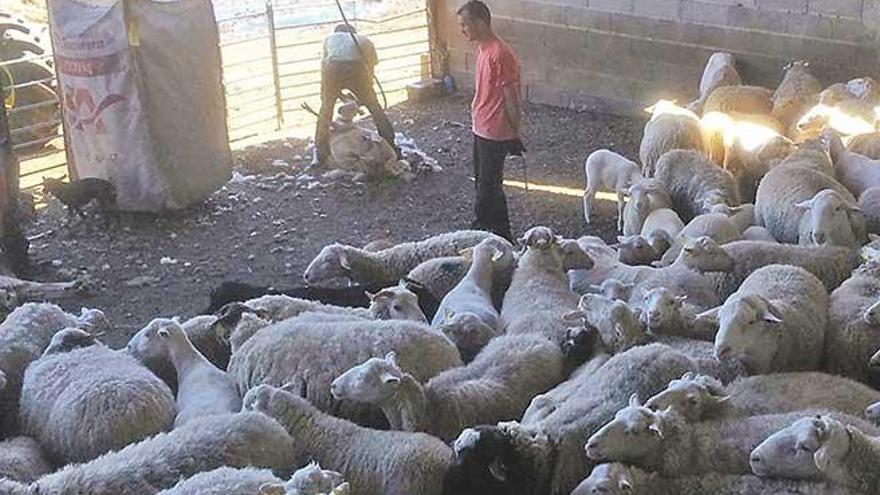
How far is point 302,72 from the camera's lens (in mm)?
13453

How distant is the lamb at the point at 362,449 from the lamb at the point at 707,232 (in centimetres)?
315

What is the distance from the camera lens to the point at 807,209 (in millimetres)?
7383

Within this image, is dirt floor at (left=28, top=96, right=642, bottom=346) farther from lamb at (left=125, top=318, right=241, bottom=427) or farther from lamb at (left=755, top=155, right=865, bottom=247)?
lamb at (left=125, top=318, right=241, bottom=427)

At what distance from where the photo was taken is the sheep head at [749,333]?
5145mm

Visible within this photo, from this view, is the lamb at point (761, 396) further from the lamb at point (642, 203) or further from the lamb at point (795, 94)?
the lamb at point (795, 94)

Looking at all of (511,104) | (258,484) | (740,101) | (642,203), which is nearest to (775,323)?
(258,484)

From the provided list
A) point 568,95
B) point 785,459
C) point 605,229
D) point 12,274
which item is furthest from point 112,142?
point 785,459

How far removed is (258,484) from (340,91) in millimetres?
8252

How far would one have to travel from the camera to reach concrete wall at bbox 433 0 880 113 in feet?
37.0

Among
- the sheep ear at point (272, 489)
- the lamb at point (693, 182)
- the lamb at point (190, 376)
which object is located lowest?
the lamb at point (693, 182)

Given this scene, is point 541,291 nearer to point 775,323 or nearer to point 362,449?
point 775,323

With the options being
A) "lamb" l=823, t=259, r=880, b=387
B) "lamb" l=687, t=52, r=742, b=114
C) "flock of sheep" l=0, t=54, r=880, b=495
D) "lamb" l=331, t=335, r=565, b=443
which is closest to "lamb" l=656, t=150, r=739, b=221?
"flock of sheep" l=0, t=54, r=880, b=495

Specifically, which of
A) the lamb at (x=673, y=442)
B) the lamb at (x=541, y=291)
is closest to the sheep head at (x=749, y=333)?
the lamb at (x=673, y=442)

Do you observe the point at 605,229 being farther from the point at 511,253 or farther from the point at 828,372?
the point at 828,372
